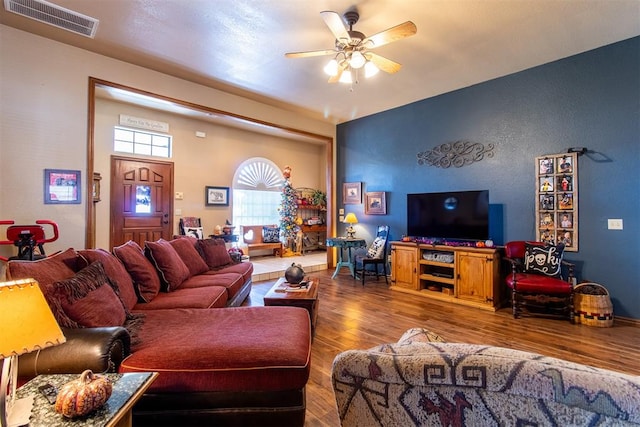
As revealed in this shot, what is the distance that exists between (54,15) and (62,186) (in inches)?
66.2

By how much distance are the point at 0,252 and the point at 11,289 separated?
10.8 feet

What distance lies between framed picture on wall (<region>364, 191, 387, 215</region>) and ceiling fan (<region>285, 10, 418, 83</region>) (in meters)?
2.61

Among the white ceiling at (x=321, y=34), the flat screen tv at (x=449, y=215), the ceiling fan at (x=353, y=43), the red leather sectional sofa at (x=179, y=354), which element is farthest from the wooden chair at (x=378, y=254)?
the red leather sectional sofa at (x=179, y=354)

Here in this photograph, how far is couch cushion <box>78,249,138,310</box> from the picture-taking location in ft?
6.80

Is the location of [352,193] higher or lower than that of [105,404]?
higher

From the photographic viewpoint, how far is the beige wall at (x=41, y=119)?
2.96 meters

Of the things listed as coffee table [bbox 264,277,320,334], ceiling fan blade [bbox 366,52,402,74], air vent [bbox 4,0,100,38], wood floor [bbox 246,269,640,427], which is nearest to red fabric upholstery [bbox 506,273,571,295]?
wood floor [bbox 246,269,640,427]

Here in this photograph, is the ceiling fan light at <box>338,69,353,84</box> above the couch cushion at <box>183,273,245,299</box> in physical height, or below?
above

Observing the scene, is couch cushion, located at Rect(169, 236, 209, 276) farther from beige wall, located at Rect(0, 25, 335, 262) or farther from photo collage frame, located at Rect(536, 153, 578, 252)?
photo collage frame, located at Rect(536, 153, 578, 252)

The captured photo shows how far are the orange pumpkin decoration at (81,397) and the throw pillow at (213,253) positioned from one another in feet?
9.51

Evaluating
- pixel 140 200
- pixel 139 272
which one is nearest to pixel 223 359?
pixel 139 272

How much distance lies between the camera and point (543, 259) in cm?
340

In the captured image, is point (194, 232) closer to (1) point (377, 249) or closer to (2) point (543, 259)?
(1) point (377, 249)

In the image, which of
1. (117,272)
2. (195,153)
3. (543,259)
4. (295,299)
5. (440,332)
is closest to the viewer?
(117,272)
